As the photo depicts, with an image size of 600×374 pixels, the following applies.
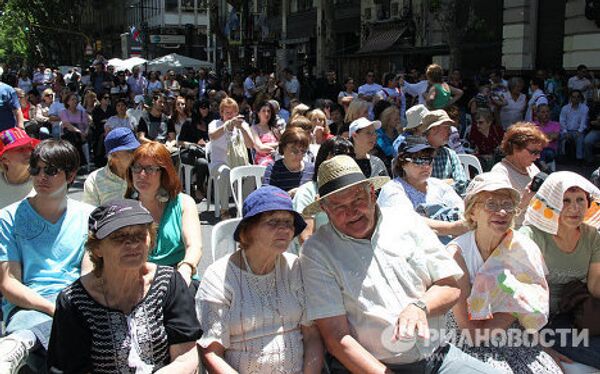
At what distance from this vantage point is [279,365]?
2.85 m

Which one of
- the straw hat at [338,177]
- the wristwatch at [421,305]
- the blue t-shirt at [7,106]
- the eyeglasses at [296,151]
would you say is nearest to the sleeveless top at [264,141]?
the eyeglasses at [296,151]

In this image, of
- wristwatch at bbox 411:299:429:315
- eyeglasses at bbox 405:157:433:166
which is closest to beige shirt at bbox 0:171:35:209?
eyeglasses at bbox 405:157:433:166

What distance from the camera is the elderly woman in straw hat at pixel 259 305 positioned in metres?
2.81

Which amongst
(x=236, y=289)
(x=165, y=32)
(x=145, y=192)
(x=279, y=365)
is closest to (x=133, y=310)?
(x=236, y=289)

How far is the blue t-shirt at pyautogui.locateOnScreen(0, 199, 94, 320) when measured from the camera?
344 cm

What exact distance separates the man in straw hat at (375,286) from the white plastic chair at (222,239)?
1182 millimetres

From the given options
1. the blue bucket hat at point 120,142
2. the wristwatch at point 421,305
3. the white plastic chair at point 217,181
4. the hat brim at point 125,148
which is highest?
the blue bucket hat at point 120,142

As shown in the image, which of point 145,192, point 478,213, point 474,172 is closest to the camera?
→ point 478,213

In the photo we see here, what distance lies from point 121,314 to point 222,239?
1.48m

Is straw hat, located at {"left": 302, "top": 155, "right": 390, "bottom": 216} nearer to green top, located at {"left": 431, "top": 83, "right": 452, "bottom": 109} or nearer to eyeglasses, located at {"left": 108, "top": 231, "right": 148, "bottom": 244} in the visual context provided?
eyeglasses, located at {"left": 108, "top": 231, "right": 148, "bottom": 244}

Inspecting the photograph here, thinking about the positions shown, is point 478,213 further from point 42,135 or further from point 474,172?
point 42,135

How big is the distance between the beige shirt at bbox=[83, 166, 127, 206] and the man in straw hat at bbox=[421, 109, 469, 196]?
8.32ft

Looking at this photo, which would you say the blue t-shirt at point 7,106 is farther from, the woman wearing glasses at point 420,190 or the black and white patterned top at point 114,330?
the black and white patterned top at point 114,330

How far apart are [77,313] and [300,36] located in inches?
1319
